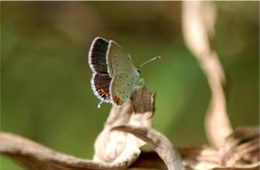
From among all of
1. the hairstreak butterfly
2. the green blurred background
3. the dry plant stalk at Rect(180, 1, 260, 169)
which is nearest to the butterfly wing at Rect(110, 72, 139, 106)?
the hairstreak butterfly

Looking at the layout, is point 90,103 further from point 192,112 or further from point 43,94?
point 192,112

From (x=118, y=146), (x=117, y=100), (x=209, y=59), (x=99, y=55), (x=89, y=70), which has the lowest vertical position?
(x=118, y=146)

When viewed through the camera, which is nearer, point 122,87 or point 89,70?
point 122,87

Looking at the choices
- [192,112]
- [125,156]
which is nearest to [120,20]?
[192,112]

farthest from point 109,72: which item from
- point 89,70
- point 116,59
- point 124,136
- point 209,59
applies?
point 89,70

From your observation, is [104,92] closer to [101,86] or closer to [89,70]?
[101,86]

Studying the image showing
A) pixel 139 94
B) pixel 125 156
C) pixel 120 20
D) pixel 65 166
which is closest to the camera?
pixel 65 166

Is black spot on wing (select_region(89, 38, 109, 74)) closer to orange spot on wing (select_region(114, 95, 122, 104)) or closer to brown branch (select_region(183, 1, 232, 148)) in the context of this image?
orange spot on wing (select_region(114, 95, 122, 104))

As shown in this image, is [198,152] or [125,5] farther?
[125,5]
